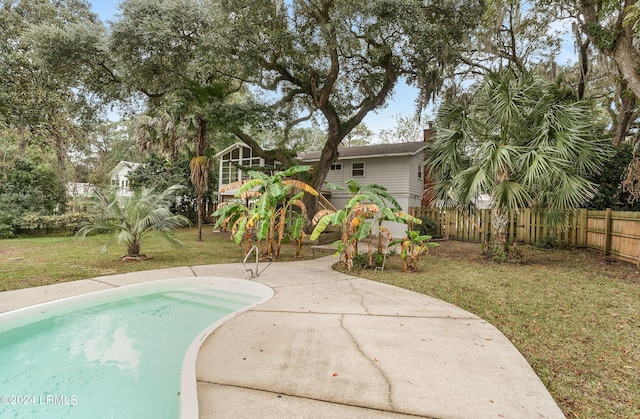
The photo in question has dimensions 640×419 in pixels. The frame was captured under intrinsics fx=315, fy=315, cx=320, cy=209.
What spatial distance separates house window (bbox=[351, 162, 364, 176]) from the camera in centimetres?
1833

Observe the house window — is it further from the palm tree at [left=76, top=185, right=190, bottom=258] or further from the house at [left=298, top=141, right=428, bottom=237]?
the palm tree at [left=76, top=185, right=190, bottom=258]

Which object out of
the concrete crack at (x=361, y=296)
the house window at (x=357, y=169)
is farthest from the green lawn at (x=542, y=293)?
the house window at (x=357, y=169)

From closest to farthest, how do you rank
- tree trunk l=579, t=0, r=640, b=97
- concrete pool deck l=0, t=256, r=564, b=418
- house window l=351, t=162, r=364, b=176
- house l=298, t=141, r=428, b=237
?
concrete pool deck l=0, t=256, r=564, b=418, tree trunk l=579, t=0, r=640, b=97, house l=298, t=141, r=428, b=237, house window l=351, t=162, r=364, b=176

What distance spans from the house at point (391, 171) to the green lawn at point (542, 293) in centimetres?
589

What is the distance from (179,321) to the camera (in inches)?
189

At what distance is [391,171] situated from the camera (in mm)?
17391

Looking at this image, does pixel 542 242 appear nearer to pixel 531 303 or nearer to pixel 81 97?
pixel 531 303

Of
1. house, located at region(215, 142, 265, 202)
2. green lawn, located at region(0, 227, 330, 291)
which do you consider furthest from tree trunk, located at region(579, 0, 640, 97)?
house, located at region(215, 142, 265, 202)

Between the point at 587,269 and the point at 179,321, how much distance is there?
30.2 ft

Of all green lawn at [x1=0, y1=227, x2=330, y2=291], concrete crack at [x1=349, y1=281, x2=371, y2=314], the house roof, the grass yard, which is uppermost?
the house roof

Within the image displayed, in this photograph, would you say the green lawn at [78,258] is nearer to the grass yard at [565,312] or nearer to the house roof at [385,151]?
the grass yard at [565,312]

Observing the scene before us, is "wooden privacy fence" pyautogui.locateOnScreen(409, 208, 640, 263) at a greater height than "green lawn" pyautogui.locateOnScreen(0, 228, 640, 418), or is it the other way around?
"wooden privacy fence" pyautogui.locateOnScreen(409, 208, 640, 263)

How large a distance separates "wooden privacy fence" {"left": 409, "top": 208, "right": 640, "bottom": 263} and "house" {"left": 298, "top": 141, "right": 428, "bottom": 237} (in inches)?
70.6

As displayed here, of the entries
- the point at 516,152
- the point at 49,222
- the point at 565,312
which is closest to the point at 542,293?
the point at 565,312
